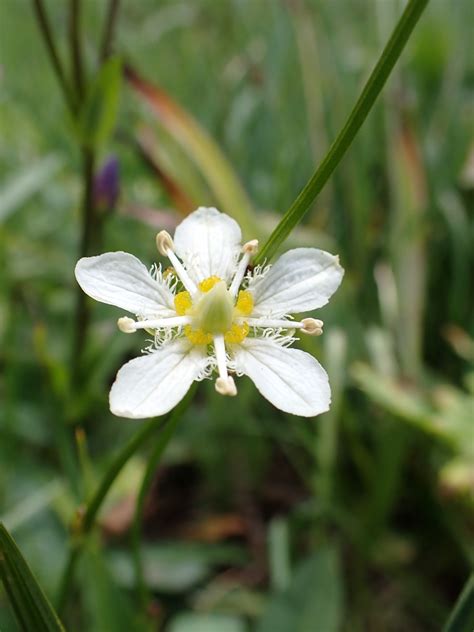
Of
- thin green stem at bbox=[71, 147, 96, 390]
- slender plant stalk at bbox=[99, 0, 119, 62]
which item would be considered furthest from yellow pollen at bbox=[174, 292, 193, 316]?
slender plant stalk at bbox=[99, 0, 119, 62]

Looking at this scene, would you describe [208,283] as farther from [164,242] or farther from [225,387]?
[225,387]

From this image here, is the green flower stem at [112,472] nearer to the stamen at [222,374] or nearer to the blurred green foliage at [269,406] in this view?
the stamen at [222,374]

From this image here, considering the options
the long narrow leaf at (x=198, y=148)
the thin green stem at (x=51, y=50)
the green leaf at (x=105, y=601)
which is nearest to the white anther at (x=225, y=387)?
the green leaf at (x=105, y=601)

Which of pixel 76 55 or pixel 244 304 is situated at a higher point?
pixel 76 55

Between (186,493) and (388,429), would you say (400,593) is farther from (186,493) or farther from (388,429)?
(186,493)

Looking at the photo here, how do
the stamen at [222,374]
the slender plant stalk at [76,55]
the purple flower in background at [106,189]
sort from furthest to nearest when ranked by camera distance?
the purple flower in background at [106,189] < the slender plant stalk at [76,55] < the stamen at [222,374]

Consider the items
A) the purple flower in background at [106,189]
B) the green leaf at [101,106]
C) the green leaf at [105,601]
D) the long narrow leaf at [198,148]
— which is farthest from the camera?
the long narrow leaf at [198,148]

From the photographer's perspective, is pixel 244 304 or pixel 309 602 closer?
pixel 244 304

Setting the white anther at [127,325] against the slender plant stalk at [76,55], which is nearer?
the white anther at [127,325]

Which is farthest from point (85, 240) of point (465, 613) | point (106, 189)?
point (465, 613)

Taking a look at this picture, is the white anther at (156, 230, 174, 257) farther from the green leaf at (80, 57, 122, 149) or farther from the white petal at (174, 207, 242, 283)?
the green leaf at (80, 57, 122, 149)
